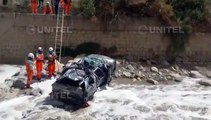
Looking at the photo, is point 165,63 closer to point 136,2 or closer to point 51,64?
point 136,2

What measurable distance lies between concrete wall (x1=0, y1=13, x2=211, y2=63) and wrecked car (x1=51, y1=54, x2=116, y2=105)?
4.39 metres

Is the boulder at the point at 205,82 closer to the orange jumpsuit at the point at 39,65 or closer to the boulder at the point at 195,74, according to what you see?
the boulder at the point at 195,74

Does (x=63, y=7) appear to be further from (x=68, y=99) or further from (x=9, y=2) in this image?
(x=68, y=99)

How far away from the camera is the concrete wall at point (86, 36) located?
950 inches

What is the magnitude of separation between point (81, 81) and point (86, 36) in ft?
23.0

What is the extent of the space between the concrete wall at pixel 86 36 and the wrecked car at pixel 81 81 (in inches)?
173

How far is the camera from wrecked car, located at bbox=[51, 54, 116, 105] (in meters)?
17.4

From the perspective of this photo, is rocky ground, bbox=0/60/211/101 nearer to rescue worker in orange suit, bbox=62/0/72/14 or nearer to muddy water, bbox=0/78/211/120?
muddy water, bbox=0/78/211/120

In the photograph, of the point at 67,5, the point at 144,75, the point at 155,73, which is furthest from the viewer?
the point at 67,5

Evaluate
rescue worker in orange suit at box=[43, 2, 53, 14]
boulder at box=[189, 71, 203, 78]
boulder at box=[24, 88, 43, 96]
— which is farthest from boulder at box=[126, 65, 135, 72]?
boulder at box=[24, 88, 43, 96]

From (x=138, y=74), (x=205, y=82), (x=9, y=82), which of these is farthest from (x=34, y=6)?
(x=205, y=82)

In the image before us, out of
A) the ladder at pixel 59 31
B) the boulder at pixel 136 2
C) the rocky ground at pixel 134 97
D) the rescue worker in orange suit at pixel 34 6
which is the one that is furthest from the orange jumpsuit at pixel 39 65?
the boulder at pixel 136 2

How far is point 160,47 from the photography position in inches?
956

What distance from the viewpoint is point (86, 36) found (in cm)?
2428
